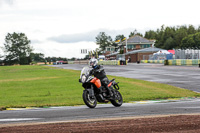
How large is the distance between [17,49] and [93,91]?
166333 mm

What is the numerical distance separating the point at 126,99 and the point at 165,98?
1.93 meters

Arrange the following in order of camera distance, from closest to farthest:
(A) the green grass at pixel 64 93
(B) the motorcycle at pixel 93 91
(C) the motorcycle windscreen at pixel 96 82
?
(B) the motorcycle at pixel 93 91
(C) the motorcycle windscreen at pixel 96 82
(A) the green grass at pixel 64 93

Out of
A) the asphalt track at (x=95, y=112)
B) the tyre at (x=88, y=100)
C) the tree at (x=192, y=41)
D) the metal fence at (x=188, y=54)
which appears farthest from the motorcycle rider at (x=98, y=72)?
the tree at (x=192, y=41)

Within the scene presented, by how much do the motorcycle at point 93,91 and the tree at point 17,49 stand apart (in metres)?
162

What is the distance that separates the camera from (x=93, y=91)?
12578 mm

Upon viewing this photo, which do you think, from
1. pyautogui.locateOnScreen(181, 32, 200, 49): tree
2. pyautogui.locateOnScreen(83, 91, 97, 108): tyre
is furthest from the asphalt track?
pyautogui.locateOnScreen(181, 32, 200, 49): tree

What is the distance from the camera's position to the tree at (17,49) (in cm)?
17238

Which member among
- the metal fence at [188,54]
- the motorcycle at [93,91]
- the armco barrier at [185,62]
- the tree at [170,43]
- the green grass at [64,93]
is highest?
the tree at [170,43]

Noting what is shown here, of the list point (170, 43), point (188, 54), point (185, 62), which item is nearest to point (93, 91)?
point (185, 62)

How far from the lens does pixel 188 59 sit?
63.0 metres

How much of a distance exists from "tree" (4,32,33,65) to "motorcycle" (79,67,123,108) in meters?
162

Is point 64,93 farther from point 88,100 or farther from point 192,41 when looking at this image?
point 192,41

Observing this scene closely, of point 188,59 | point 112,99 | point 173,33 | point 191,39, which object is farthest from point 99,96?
point 173,33

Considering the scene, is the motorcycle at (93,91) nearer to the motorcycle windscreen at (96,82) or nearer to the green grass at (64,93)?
the motorcycle windscreen at (96,82)
